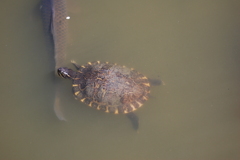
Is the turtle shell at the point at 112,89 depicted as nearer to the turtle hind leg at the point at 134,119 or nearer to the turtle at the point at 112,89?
the turtle at the point at 112,89

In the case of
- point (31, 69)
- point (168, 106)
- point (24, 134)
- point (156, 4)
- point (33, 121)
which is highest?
point (156, 4)

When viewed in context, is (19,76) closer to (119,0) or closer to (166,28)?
(119,0)

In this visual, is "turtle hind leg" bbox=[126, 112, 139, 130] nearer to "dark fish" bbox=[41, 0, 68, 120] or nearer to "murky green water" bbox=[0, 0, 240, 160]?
"murky green water" bbox=[0, 0, 240, 160]

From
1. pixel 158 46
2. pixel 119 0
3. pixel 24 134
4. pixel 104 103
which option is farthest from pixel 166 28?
pixel 24 134

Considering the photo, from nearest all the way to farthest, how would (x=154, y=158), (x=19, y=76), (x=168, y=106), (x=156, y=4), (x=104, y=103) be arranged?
(x=104, y=103), (x=154, y=158), (x=168, y=106), (x=19, y=76), (x=156, y=4)

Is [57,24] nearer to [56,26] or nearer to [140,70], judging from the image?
[56,26]

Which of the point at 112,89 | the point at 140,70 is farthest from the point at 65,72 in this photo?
the point at 140,70

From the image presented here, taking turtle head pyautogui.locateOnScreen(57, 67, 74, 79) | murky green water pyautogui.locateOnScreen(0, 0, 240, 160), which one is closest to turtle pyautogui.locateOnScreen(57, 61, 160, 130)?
turtle head pyautogui.locateOnScreen(57, 67, 74, 79)
